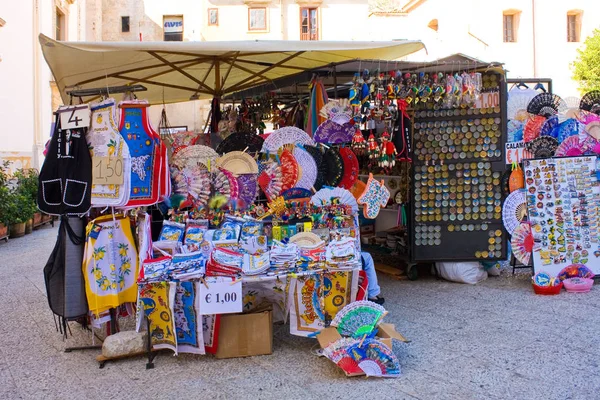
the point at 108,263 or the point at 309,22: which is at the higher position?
the point at 309,22

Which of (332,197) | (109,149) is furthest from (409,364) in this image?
(109,149)

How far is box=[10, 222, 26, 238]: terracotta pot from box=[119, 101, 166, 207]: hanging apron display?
8.32 m

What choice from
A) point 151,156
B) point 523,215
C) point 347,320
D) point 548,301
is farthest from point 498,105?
point 151,156

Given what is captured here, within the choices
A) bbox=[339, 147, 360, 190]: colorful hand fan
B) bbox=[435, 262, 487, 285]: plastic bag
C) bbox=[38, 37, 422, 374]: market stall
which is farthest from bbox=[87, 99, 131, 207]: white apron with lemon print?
bbox=[435, 262, 487, 285]: plastic bag

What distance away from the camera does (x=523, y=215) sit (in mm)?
5844

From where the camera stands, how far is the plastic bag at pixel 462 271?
5.99 meters

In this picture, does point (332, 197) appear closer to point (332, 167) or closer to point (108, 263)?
point (332, 167)

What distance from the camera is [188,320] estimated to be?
13.0 feet

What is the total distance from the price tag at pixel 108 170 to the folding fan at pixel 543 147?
417 centimetres

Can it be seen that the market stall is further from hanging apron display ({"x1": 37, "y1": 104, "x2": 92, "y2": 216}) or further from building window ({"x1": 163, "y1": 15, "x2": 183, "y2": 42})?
building window ({"x1": 163, "y1": 15, "x2": 183, "y2": 42})

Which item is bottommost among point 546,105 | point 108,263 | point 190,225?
point 108,263

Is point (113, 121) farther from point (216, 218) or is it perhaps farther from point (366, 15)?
point (366, 15)

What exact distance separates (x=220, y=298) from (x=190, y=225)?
0.82 meters

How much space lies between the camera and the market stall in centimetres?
390
